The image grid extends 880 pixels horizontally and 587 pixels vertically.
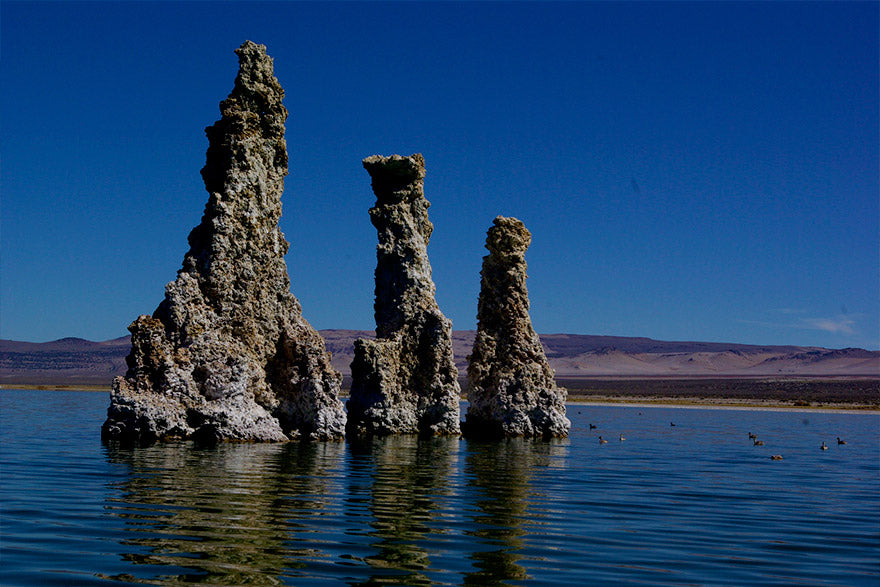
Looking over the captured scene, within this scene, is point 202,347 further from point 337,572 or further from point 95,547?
point 337,572

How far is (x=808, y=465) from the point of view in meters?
30.4

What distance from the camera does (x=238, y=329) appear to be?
3014 cm

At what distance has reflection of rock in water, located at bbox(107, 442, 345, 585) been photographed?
11.6 metres

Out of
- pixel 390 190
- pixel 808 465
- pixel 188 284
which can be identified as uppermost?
pixel 390 190

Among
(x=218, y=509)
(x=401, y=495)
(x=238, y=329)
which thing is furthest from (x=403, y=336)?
(x=218, y=509)

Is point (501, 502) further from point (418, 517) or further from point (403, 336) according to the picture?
point (403, 336)

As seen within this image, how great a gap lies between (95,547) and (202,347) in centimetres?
1634

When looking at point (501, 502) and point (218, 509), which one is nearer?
point (218, 509)

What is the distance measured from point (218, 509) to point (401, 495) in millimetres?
4370

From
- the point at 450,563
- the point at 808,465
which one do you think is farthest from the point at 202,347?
the point at 808,465

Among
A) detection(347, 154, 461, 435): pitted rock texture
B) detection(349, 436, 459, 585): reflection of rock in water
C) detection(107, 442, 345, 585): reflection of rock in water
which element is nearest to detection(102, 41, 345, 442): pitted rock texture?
detection(107, 442, 345, 585): reflection of rock in water

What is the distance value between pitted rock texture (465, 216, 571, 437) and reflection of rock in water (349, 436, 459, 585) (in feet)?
17.6

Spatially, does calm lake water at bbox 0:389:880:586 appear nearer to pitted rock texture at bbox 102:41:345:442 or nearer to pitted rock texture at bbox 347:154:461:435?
pitted rock texture at bbox 102:41:345:442

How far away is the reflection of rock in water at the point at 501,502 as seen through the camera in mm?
12250
